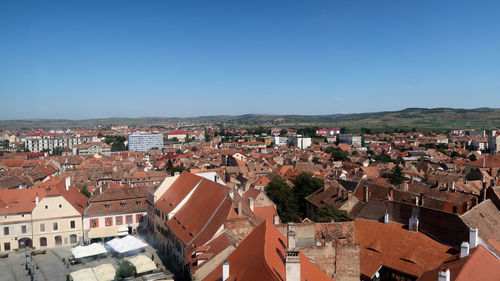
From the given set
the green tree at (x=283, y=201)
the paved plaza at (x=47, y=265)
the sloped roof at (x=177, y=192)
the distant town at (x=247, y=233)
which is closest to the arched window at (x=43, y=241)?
the distant town at (x=247, y=233)

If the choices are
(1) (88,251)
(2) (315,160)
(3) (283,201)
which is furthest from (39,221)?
(2) (315,160)

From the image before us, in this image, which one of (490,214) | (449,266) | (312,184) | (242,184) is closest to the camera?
(449,266)

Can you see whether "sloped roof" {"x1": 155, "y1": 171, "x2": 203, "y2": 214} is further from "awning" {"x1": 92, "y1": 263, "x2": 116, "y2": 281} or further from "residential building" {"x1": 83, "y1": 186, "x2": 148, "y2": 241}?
"awning" {"x1": 92, "y1": 263, "x2": 116, "y2": 281}

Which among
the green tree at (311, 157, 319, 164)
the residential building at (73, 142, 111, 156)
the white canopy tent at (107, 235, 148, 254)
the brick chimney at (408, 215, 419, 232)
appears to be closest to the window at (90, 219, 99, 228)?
the white canopy tent at (107, 235, 148, 254)

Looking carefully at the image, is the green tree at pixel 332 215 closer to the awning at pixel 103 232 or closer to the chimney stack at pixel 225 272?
the chimney stack at pixel 225 272

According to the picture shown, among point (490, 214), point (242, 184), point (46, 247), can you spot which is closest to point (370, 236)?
point (490, 214)

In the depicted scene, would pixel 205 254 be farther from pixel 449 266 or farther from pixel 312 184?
pixel 312 184

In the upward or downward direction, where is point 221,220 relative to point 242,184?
upward
